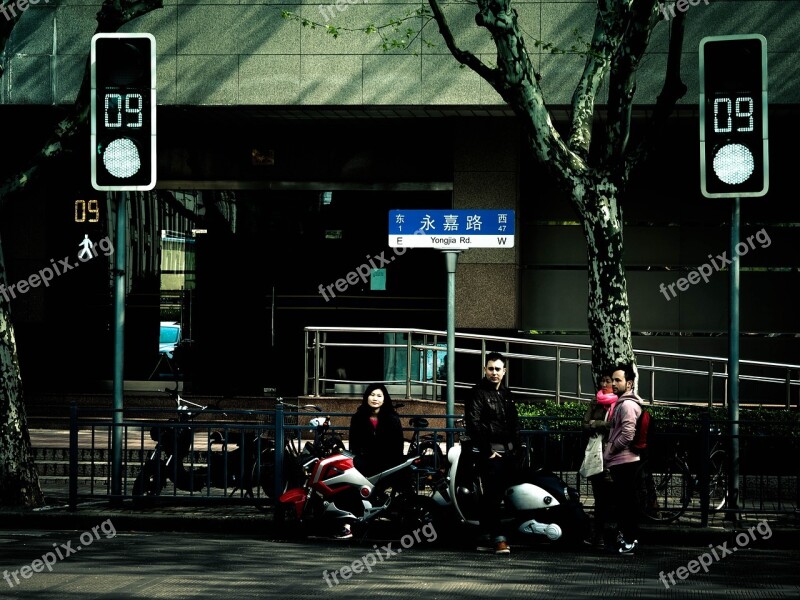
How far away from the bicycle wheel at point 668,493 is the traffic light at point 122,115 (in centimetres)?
534

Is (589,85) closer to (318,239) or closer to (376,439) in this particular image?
(376,439)

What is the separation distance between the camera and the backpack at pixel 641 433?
10758 millimetres

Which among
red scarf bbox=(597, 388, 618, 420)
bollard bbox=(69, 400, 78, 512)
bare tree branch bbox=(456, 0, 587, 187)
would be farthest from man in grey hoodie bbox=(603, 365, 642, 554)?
bollard bbox=(69, 400, 78, 512)

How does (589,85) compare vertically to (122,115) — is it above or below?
above

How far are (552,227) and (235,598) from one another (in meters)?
13.9

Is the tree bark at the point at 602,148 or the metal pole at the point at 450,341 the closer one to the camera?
the tree bark at the point at 602,148

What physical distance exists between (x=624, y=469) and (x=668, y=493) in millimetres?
1228

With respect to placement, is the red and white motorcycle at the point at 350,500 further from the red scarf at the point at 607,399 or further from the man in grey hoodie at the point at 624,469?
the red scarf at the point at 607,399

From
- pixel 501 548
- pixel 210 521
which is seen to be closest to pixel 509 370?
pixel 210 521

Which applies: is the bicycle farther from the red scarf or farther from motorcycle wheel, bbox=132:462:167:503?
motorcycle wheel, bbox=132:462:167:503

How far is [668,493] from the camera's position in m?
11.8

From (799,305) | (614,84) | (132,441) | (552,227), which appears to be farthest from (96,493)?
(799,305)

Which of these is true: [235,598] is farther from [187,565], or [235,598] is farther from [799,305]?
[799,305]

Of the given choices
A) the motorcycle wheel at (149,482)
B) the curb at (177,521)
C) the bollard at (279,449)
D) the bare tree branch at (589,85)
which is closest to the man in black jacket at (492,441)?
the curb at (177,521)
